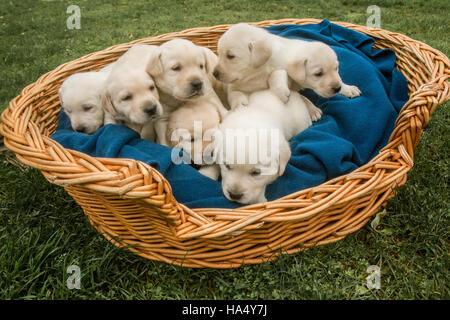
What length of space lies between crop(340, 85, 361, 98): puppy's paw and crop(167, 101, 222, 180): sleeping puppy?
3.44ft

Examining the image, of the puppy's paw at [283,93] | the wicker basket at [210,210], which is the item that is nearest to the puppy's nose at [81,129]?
the wicker basket at [210,210]

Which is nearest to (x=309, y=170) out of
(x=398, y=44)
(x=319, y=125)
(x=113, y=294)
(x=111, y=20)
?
(x=319, y=125)

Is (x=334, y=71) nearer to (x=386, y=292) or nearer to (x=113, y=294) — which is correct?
(x=386, y=292)

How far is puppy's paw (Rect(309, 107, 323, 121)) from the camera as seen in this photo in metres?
3.04

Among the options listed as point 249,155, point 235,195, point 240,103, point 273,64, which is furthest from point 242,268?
point 273,64

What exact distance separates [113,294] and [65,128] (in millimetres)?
1430

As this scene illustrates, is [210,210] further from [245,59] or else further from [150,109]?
[245,59]

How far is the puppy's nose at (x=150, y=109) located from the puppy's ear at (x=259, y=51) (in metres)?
0.89

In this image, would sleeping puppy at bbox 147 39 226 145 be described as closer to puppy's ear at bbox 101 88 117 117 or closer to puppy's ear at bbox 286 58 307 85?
puppy's ear at bbox 101 88 117 117

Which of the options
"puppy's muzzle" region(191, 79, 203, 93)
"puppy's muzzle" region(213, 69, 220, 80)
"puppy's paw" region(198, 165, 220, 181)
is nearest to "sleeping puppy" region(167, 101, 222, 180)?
"puppy's paw" region(198, 165, 220, 181)

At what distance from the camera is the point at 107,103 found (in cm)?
262

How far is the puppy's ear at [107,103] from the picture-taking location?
2600mm

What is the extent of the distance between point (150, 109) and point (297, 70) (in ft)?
3.89

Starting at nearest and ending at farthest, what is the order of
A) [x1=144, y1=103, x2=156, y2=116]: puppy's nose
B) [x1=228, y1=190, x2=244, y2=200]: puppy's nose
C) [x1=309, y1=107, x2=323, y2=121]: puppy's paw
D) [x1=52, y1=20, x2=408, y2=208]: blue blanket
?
[x1=228, y1=190, x2=244, y2=200]: puppy's nose, [x1=52, y1=20, x2=408, y2=208]: blue blanket, [x1=144, y1=103, x2=156, y2=116]: puppy's nose, [x1=309, y1=107, x2=323, y2=121]: puppy's paw
